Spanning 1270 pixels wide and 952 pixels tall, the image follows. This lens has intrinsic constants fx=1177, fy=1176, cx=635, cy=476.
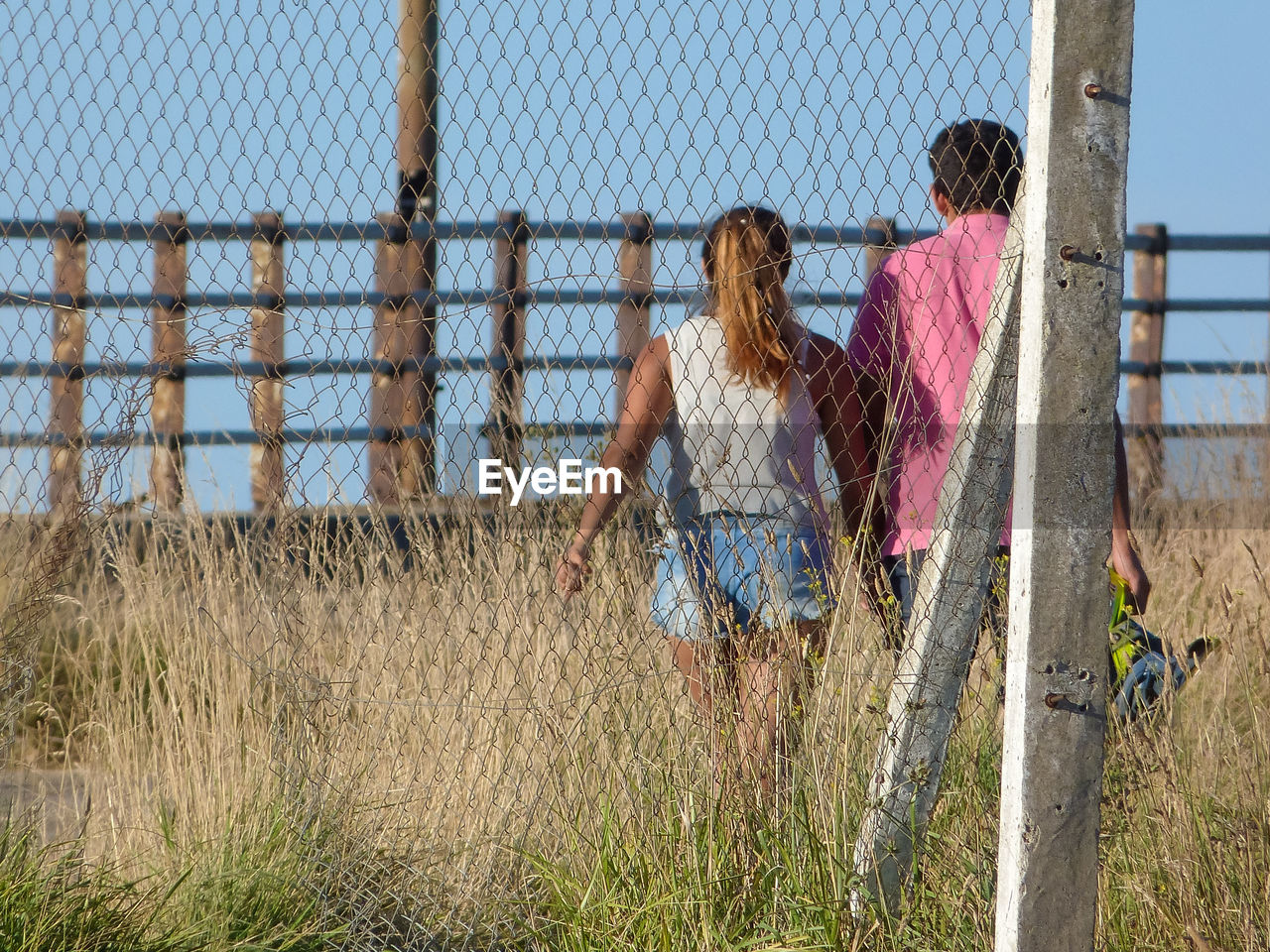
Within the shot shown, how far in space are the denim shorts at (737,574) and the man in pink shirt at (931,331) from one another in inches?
8.5

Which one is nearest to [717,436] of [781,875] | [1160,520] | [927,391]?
[927,391]

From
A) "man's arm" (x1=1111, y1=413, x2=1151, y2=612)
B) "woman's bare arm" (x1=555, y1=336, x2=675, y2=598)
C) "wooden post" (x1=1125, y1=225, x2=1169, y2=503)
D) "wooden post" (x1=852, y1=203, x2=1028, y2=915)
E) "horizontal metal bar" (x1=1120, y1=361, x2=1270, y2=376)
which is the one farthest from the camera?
"wooden post" (x1=1125, y1=225, x2=1169, y2=503)

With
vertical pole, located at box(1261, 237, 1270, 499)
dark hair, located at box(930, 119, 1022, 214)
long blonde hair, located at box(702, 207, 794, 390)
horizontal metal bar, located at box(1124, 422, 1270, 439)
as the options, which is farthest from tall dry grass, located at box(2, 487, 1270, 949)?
horizontal metal bar, located at box(1124, 422, 1270, 439)

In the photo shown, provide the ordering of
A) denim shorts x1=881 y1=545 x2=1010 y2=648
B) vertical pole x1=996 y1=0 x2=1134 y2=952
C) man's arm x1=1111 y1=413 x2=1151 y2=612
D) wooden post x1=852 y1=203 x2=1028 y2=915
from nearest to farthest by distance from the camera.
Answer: vertical pole x1=996 y1=0 x2=1134 y2=952
wooden post x1=852 y1=203 x2=1028 y2=915
denim shorts x1=881 y1=545 x2=1010 y2=648
man's arm x1=1111 y1=413 x2=1151 y2=612

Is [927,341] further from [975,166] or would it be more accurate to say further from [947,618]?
[947,618]

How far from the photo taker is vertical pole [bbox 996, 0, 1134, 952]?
81.7 inches

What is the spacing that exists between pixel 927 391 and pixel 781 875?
1.12 m

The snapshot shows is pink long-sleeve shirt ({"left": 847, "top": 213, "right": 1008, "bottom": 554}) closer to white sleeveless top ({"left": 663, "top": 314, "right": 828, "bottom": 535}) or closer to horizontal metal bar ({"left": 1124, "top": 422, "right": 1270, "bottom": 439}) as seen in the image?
white sleeveless top ({"left": 663, "top": 314, "right": 828, "bottom": 535})

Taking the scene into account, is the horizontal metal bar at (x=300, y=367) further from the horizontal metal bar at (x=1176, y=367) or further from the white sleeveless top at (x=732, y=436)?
the horizontal metal bar at (x=1176, y=367)

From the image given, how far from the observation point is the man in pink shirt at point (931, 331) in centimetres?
263

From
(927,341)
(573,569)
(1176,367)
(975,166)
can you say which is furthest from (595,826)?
(1176,367)

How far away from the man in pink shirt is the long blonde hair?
0.19 metres

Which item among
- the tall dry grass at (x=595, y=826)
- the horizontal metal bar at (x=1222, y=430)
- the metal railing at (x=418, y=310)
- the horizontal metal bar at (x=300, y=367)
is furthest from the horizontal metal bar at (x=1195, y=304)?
the tall dry grass at (x=595, y=826)

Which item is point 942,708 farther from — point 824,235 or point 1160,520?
point 824,235
